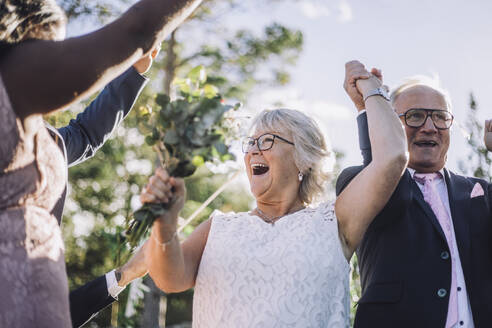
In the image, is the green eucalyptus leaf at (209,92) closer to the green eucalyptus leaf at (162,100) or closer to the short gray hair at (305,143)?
the green eucalyptus leaf at (162,100)

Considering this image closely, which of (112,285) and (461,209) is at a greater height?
(461,209)

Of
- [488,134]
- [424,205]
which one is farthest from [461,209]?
[488,134]

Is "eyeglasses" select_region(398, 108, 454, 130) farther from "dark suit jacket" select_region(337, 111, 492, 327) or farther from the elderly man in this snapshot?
"dark suit jacket" select_region(337, 111, 492, 327)

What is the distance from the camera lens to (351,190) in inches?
114

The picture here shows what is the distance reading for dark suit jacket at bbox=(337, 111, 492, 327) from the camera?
2.83 m

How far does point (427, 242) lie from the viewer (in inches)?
117

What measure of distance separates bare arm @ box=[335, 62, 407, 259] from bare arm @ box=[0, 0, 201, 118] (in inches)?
55.7

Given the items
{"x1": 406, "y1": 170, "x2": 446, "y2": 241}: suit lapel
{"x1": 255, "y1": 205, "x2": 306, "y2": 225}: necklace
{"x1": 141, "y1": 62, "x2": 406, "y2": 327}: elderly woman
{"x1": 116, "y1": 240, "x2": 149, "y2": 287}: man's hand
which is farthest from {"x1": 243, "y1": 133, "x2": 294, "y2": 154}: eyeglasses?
{"x1": 116, "y1": 240, "x2": 149, "y2": 287}: man's hand

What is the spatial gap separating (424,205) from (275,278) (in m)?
0.99

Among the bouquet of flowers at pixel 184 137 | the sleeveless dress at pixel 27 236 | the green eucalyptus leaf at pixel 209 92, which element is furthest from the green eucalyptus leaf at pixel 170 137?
the sleeveless dress at pixel 27 236

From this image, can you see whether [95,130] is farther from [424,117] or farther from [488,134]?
[488,134]

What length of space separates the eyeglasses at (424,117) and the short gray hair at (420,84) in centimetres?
11

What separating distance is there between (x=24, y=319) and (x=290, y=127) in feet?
6.32

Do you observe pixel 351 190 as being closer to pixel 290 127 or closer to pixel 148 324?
pixel 290 127
